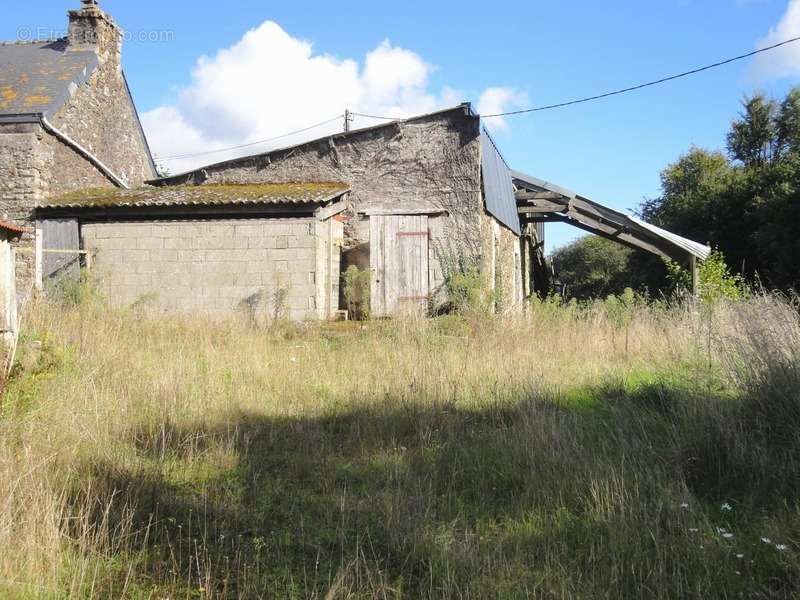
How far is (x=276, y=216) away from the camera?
41.4 feet

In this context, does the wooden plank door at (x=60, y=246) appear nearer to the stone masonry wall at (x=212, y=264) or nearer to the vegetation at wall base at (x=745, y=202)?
the stone masonry wall at (x=212, y=264)

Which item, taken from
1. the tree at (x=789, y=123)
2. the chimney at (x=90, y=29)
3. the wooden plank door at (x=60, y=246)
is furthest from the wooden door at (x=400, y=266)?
the tree at (x=789, y=123)

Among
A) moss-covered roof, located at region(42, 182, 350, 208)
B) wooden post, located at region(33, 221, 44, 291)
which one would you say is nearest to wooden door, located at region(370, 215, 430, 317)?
moss-covered roof, located at region(42, 182, 350, 208)

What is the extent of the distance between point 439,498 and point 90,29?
17216 mm

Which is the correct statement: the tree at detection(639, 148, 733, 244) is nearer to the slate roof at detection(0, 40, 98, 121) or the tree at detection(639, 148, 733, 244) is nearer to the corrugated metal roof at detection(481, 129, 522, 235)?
the corrugated metal roof at detection(481, 129, 522, 235)

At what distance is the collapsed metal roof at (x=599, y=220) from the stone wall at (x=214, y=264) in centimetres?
683

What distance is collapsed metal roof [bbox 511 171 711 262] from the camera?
1484 centimetres

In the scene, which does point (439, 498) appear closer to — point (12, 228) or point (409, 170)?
point (409, 170)

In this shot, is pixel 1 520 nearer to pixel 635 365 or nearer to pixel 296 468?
pixel 296 468

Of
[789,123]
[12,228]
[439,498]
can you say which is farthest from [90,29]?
[789,123]

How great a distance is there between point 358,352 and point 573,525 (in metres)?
4.84

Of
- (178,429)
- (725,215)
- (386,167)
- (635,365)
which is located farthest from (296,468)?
(725,215)

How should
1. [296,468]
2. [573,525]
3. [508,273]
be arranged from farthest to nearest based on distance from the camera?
[508,273], [296,468], [573,525]

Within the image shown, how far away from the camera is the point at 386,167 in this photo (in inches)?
535
